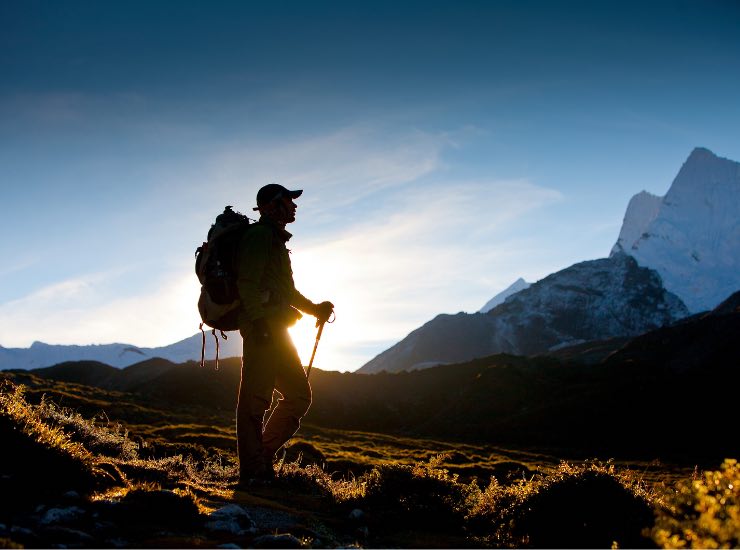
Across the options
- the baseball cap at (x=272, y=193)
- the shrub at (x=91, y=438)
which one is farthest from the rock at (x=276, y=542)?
the shrub at (x=91, y=438)

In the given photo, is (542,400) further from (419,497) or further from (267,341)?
(267,341)

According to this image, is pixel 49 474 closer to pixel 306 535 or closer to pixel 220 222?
pixel 306 535

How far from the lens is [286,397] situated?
7309mm

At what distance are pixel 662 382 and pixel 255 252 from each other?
217 feet

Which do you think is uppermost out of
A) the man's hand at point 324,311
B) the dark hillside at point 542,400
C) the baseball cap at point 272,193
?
the baseball cap at point 272,193

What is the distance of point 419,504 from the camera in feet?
19.9

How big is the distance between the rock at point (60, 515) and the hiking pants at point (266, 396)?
280cm

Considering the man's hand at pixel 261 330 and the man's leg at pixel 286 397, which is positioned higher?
the man's hand at pixel 261 330

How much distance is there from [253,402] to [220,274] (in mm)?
1534

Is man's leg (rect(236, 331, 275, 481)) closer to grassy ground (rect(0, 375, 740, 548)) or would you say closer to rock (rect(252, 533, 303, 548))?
grassy ground (rect(0, 375, 740, 548))

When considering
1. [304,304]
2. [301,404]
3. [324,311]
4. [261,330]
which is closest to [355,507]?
[301,404]

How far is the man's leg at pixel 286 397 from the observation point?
7160mm

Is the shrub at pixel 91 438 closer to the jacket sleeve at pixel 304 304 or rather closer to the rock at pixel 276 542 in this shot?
the jacket sleeve at pixel 304 304

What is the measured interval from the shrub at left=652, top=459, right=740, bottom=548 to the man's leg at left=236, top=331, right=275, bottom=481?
4276 mm
